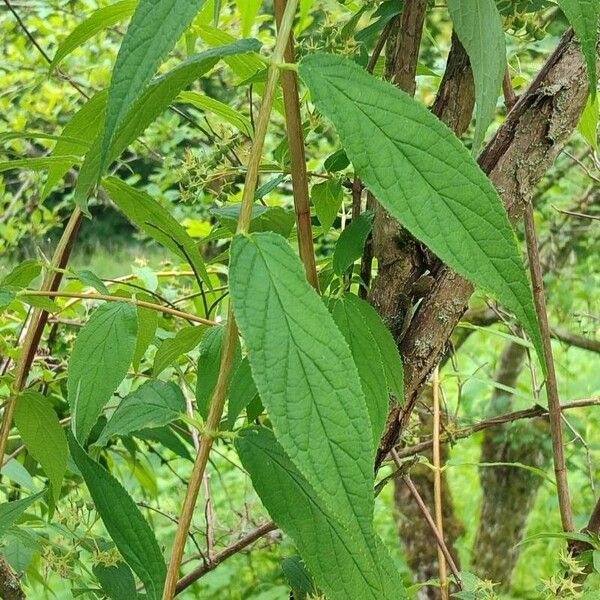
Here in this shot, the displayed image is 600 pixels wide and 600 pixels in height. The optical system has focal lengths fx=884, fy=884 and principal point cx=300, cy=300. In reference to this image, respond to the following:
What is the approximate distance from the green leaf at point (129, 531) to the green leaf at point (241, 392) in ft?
0.22

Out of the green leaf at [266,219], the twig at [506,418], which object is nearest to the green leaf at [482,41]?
the green leaf at [266,219]

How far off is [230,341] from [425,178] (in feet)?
0.37

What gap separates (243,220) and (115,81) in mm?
87

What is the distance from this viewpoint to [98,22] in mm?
547

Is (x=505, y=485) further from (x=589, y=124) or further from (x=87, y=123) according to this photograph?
(x=87, y=123)

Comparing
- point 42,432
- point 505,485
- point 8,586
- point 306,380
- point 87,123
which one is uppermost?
point 87,123

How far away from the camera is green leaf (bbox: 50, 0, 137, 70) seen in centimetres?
53

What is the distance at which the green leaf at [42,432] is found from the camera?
63 centimetres

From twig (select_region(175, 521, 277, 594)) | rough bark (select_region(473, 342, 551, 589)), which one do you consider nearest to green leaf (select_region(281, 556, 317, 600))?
twig (select_region(175, 521, 277, 594))

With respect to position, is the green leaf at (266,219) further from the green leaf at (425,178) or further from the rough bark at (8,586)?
the rough bark at (8,586)

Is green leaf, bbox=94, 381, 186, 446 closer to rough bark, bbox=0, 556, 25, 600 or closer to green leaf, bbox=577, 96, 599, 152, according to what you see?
rough bark, bbox=0, 556, 25, 600

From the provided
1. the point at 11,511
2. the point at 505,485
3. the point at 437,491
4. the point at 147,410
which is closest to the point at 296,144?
the point at 147,410

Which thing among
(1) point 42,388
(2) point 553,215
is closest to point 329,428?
(1) point 42,388

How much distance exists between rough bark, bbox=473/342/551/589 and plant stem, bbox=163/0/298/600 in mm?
1487
